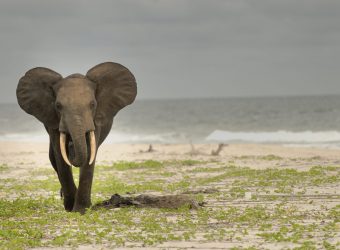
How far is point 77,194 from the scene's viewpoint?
12.1 meters

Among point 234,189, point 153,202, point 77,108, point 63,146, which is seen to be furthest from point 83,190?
point 234,189

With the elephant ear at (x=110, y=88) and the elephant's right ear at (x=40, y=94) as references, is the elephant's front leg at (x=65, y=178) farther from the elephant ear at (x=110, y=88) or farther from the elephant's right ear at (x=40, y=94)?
the elephant ear at (x=110, y=88)

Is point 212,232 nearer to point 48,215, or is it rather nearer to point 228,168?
point 48,215

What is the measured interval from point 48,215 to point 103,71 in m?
2.91

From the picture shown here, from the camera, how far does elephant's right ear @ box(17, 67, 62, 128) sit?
11.9 meters

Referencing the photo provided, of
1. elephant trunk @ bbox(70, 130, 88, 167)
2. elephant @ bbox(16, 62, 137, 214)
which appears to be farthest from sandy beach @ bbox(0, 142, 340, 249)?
elephant @ bbox(16, 62, 137, 214)

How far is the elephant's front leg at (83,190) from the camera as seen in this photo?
1198 cm

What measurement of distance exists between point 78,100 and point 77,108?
0.58 feet

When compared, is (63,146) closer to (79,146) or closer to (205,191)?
(79,146)

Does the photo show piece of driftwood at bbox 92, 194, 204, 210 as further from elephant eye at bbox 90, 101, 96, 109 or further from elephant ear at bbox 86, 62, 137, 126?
elephant eye at bbox 90, 101, 96, 109

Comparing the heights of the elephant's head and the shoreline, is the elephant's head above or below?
above

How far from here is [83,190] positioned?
474 inches

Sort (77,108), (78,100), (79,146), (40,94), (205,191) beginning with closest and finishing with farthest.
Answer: (79,146), (77,108), (78,100), (40,94), (205,191)

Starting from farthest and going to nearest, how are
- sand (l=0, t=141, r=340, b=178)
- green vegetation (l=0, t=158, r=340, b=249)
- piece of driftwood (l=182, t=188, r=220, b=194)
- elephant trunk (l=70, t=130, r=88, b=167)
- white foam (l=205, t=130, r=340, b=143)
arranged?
white foam (l=205, t=130, r=340, b=143), sand (l=0, t=141, r=340, b=178), piece of driftwood (l=182, t=188, r=220, b=194), elephant trunk (l=70, t=130, r=88, b=167), green vegetation (l=0, t=158, r=340, b=249)
